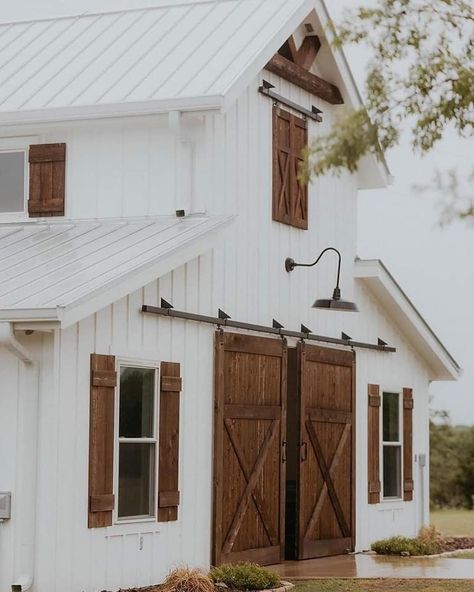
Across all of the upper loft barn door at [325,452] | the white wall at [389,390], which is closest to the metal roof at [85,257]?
the upper loft barn door at [325,452]

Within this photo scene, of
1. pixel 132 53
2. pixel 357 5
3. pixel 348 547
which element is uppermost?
pixel 132 53

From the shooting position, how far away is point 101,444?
48.6ft

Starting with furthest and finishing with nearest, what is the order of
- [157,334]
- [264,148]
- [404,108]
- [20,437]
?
[264,148], [157,334], [20,437], [404,108]

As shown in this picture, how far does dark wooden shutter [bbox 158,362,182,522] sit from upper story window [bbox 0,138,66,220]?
261 cm

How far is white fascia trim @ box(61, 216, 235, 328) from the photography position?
13688 mm

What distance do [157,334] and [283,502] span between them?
134 inches

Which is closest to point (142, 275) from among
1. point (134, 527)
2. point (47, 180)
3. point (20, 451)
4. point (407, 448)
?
point (20, 451)

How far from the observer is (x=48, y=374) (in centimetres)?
1427

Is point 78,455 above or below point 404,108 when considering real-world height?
below

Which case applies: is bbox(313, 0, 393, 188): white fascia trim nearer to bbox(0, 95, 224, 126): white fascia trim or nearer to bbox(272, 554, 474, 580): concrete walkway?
bbox(0, 95, 224, 126): white fascia trim

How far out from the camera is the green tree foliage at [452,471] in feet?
122

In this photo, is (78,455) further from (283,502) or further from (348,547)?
(348,547)

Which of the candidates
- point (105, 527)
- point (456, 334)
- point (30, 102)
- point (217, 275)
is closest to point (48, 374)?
point (105, 527)

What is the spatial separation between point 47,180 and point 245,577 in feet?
17.4
